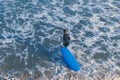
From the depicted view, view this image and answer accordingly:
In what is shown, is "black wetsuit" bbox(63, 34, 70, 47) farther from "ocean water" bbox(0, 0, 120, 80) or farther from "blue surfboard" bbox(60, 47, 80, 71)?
"ocean water" bbox(0, 0, 120, 80)

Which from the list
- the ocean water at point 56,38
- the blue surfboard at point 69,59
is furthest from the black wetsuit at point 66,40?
the ocean water at point 56,38

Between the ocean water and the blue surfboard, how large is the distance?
0.30 m

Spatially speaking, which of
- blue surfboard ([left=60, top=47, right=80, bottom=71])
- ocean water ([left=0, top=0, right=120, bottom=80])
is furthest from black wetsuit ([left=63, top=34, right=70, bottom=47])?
ocean water ([left=0, top=0, right=120, bottom=80])

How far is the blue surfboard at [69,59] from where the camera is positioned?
1598cm

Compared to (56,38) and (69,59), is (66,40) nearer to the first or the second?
(69,59)

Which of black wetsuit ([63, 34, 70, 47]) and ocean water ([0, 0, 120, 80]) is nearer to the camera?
ocean water ([0, 0, 120, 80])

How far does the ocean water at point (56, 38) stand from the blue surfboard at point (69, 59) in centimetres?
30

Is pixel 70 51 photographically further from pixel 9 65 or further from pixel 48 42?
pixel 9 65

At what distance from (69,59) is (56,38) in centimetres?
313

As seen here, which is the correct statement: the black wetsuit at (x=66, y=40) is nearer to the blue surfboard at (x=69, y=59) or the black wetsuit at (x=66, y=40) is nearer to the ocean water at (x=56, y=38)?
the blue surfboard at (x=69, y=59)

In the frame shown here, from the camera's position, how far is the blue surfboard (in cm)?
1598

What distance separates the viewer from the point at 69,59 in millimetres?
16453

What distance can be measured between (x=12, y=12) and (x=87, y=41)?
7.45 meters

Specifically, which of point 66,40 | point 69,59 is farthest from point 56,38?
point 69,59
